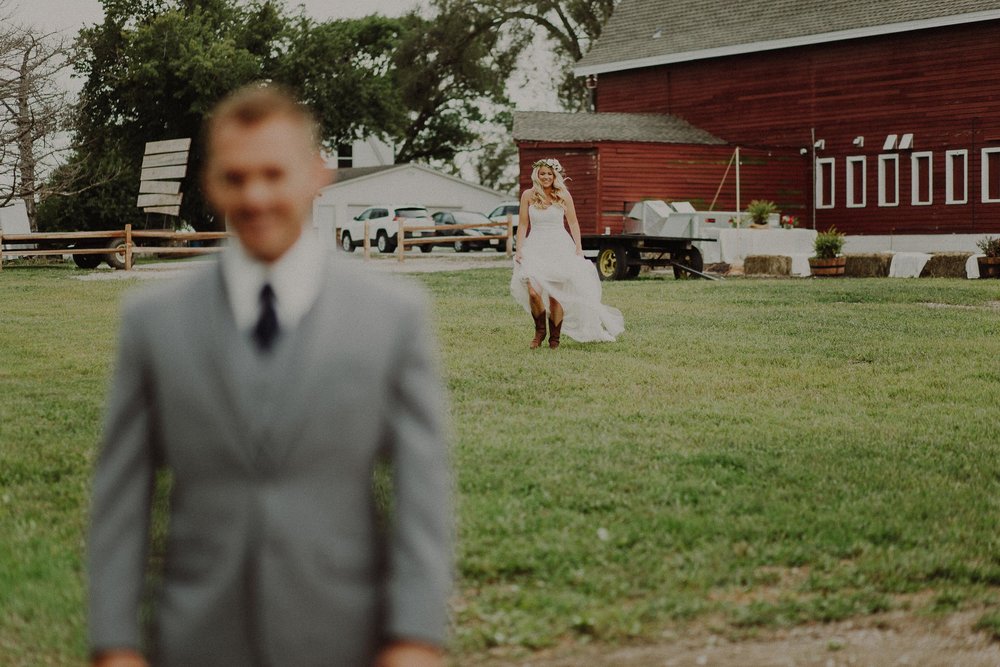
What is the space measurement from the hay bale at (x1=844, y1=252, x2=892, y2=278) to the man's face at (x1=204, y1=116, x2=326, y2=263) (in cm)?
2686

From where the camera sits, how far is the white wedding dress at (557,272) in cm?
1368

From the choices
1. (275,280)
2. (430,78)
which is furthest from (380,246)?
(275,280)

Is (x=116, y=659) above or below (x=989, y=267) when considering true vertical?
above

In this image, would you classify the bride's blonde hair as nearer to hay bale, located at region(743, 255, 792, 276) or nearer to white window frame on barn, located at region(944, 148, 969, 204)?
hay bale, located at region(743, 255, 792, 276)

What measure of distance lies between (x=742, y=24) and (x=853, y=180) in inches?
250

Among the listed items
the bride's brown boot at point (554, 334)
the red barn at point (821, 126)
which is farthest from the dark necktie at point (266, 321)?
the red barn at point (821, 126)

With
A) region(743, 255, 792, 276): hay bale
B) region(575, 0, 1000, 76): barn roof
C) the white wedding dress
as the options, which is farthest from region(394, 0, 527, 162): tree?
the white wedding dress

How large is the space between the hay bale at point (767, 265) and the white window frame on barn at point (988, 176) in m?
9.68

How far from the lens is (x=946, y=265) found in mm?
27031

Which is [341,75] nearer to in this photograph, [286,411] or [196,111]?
[196,111]

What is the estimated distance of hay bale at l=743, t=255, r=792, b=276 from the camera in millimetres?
28500

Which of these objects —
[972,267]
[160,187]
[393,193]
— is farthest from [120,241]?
[393,193]

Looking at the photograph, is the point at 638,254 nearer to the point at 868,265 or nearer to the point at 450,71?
the point at 868,265

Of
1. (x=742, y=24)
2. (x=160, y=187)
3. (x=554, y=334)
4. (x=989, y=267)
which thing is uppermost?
(x=742, y=24)
